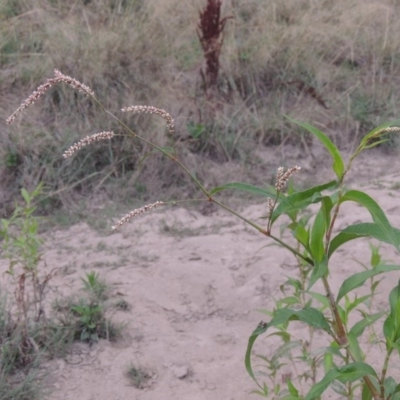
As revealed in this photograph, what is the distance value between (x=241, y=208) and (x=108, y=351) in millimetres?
1895

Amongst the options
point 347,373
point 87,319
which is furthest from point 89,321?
point 347,373

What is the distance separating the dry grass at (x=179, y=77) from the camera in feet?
17.3

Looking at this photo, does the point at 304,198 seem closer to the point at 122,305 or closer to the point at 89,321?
the point at 89,321

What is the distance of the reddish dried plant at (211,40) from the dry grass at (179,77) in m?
0.16

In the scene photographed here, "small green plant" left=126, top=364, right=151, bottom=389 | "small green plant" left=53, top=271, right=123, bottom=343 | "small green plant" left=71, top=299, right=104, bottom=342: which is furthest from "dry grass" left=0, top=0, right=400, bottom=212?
"small green plant" left=126, top=364, right=151, bottom=389

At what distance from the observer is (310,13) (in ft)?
23.7

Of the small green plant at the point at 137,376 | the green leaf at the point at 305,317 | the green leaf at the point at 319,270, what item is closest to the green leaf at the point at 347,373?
the green leaf at the point at 305,317

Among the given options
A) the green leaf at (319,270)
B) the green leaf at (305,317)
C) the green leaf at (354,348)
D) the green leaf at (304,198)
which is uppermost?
the green leaf at (304,198)

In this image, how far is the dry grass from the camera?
5258mm

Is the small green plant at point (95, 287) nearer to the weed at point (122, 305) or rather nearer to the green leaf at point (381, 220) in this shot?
the weed at point (122, 305)

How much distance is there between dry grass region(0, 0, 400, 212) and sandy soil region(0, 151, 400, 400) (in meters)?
0.71

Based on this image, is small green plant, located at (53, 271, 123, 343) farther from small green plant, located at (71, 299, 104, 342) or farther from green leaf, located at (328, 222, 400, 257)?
green leaf, located at (328, 222, 400, 257)

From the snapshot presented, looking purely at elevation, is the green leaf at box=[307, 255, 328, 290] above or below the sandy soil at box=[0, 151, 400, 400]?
above

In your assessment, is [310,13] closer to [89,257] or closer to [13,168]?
[13,168]
